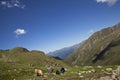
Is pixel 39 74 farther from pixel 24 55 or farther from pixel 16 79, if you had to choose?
pixel 24 55

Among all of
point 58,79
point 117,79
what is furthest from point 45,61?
point 117,79

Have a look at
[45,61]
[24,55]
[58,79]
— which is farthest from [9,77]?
[24,55]

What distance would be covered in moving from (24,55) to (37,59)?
11853 mm

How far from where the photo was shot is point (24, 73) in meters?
56.3

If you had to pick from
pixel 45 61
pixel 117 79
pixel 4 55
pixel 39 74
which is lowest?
pixel 117 79

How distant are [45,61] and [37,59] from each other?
7.99 meters

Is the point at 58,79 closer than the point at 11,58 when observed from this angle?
Yes

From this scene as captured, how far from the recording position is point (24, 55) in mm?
141375

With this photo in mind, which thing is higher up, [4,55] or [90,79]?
[4,55]

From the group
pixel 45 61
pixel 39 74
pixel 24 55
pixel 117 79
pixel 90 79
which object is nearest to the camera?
pixel 117 79

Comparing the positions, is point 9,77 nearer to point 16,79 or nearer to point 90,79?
point 16,79

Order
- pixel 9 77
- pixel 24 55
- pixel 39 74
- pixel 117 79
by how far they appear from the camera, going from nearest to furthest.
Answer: pixel 117 79
pixel 39 74
pixel 9 77
pixel 24 55

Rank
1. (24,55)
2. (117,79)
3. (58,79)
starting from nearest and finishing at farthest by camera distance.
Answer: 1. (117,79)
2. (58,79)
3. (24,55)

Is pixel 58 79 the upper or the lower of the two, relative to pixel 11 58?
lower
